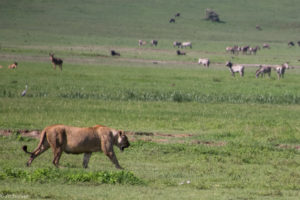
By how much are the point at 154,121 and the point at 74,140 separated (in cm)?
741

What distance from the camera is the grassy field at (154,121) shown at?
30.9 ft

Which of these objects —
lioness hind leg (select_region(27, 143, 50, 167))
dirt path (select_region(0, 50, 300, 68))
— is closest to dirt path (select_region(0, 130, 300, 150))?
lioness hind leg (select_region(27, 143, 50, 167))

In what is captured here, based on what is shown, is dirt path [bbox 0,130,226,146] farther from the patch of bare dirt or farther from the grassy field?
the patch of bare dirt

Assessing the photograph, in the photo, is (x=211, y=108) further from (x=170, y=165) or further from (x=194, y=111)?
(x=170, y=165)

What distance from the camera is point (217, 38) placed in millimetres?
72000

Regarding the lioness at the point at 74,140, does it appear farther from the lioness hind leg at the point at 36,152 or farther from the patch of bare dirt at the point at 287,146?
the patch of bare dirt at the point at 287,146

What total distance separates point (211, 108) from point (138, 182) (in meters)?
11.9

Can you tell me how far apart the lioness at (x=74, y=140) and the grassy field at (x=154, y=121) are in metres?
0.36

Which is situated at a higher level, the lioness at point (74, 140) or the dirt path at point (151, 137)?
the lioness at point (74, 140)

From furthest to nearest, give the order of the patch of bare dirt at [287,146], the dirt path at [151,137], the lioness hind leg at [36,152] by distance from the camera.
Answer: the patch of bare dirt at [287,146], the dirt path at [151,137], the lioness hind leg at [36,152]

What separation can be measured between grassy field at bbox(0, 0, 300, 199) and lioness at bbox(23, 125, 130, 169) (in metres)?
0.36

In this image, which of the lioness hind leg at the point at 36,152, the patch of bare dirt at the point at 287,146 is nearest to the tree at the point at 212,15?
the patch of bare dirt at the point at 287,146

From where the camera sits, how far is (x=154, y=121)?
1767 cm

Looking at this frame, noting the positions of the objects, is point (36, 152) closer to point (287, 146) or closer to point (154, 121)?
point (287, 146)
